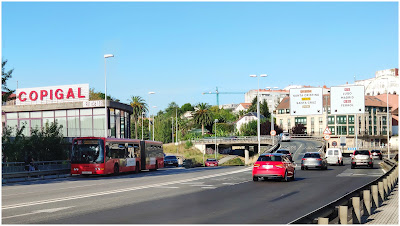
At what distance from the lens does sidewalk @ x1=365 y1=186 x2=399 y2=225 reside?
549 inches

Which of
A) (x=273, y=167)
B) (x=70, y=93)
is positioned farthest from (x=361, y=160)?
(x=70, y=93)

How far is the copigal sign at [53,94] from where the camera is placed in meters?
64.5

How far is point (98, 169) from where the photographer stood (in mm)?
37656

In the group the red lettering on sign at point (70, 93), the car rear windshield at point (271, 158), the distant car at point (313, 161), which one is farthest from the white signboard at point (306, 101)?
the car rear windshield at point (271, 158)

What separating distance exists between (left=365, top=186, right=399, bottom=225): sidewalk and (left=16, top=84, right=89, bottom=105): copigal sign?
49.5 meters

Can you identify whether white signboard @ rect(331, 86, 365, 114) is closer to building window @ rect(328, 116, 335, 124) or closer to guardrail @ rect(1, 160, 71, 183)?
guardrail @ rect(1, 160, 71, 183)

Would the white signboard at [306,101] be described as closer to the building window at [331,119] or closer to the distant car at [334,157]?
the distant car at [334,157]

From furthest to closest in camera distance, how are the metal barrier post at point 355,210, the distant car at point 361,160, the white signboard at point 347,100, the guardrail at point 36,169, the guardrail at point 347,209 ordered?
the white signboard at point 347,100 < the distant car at point 361,160 < the guardrail at point 36,169 < the metal barrier post at point 355,210 < the guardrail at point 347,209

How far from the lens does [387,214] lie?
15477 millimetres

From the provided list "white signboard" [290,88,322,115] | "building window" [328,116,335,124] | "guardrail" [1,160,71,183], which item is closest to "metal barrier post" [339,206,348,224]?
"guardrail" [1,160,71,183]

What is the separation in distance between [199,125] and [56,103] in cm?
9668

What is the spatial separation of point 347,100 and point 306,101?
419 cm

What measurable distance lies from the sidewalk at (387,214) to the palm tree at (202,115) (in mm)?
127946

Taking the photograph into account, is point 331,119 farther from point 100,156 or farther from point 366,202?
point 366,202
